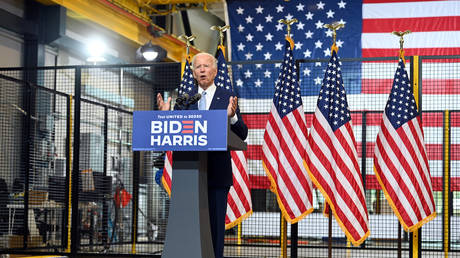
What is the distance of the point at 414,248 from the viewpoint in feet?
19.6

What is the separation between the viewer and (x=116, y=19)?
12.3m

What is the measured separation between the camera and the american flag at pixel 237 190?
6374mm

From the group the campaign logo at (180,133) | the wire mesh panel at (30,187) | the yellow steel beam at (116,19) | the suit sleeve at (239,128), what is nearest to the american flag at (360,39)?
the yellow steel beam at (116,19)

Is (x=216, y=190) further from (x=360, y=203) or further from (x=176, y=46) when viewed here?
(x=176, y=46)

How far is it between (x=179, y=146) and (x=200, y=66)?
2.19ft

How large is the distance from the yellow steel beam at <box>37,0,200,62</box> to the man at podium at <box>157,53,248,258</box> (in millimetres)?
7140

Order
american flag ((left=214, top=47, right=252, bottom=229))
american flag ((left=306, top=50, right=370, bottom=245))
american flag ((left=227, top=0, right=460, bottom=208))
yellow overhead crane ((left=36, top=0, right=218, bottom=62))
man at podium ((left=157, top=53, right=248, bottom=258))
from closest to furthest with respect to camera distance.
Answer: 1. man at podium ((left=157, top=53, right=248, bottom=258))
2. american flag ((left=306, top=50, right=370, bottom=245))
3. american flag ((left=214, top=47, right=252, bottom=229))
4. american flag ((left=227, top=0, right=460, bottom=208))
5. yellow overhead crane ((left=36, top=0, right=218, bottom=62))

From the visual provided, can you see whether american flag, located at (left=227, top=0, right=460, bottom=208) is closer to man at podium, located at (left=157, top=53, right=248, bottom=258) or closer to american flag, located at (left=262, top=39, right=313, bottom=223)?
american flag, located at (left=262, top=39, right=313, bottom=223)

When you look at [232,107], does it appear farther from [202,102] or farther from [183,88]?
[183,88]

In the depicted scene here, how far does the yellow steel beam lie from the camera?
11.0 metres

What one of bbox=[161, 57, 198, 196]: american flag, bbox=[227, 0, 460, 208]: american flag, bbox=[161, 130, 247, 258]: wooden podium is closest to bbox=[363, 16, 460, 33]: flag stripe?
bbox=[227, 0, 460, 208]: american flag

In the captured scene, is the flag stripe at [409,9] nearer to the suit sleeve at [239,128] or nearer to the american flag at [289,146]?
the american flag at [289,146]

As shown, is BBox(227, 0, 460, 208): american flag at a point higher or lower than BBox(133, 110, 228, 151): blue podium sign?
higher

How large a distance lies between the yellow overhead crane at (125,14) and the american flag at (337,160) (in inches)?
237
